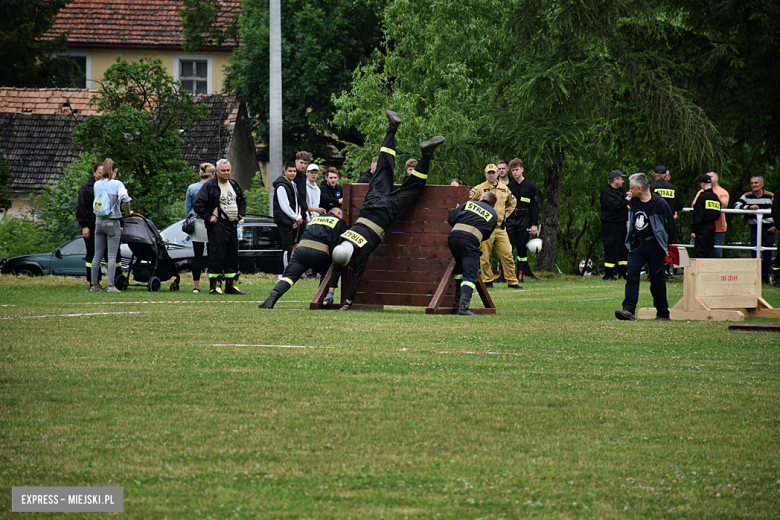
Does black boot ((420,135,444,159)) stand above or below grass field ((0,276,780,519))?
above

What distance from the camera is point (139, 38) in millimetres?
42750

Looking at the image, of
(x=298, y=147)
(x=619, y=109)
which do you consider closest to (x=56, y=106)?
(x=298, y=147)

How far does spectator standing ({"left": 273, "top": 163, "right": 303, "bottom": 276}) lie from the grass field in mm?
6600

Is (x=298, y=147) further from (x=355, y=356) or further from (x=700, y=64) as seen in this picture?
(x=355, y=356)

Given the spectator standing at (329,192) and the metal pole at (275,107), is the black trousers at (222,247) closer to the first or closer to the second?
the spectator standing at (329,192)

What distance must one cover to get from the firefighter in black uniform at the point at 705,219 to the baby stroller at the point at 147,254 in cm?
1045

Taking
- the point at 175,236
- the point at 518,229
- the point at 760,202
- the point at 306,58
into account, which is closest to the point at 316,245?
the point at 518,229

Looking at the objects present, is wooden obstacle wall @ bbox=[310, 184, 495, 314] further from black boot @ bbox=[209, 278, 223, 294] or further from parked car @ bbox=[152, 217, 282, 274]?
parked car @ bbox=[152, 217, 282, 274]

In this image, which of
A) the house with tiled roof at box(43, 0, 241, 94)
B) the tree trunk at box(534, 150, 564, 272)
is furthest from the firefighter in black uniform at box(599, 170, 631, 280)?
the house with tiled roof at box(43, 0, 241, 94)

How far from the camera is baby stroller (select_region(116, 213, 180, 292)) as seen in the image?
15.8 metres

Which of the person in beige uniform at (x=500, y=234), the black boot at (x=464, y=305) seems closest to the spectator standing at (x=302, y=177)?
the person in beige uniform at (x=500, y=234)

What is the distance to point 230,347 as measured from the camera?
8547 mm

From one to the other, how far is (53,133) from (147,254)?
23733 mm

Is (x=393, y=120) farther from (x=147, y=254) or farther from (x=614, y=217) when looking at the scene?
(x=614, y=217)
